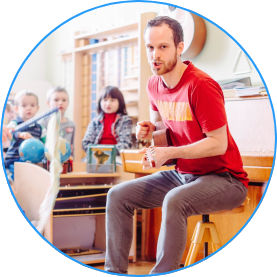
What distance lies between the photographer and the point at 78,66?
1.87 metres

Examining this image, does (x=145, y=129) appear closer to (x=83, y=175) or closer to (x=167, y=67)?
(x=167, y=67)

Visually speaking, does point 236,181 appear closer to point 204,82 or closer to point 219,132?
point 219,132

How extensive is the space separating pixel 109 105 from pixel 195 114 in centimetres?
71

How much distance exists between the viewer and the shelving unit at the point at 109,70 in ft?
5.77

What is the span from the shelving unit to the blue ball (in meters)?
0.17

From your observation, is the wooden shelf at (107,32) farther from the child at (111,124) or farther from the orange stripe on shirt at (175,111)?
the orange stripe on shirt at (175,111)

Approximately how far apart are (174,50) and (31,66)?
2.20ft

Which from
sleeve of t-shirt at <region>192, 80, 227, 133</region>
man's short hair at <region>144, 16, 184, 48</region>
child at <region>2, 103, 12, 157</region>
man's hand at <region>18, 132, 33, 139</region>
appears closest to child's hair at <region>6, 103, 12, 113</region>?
child at <region>2, 103, 12, 157</region>

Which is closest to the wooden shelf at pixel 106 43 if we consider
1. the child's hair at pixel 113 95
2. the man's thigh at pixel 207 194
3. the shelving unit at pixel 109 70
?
the shelving unit at pixel 109 70

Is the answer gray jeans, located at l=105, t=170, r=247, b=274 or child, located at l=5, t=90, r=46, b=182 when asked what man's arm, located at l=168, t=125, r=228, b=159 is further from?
child, located at l=5, t=90, r=46, b=182

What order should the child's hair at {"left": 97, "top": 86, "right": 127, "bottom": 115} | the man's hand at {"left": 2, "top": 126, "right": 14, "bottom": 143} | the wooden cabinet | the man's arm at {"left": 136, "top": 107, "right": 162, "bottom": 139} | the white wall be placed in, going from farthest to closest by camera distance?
the child's hair at {"left": 97, "top": 86, "right": 127, "bottom": 115} → the wooden cabinet → the man's hand at {"left": 2, "top": 126, "right": 14, "bottom": 143} → the white wall → the man's arm at {"left": 136, "top": 107, "right": 162, "bottom": 139}

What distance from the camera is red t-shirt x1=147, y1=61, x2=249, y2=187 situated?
3.92 ft

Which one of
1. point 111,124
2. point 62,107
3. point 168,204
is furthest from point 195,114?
point 62,107

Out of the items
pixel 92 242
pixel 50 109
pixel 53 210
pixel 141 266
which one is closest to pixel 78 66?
pixel 50 109
